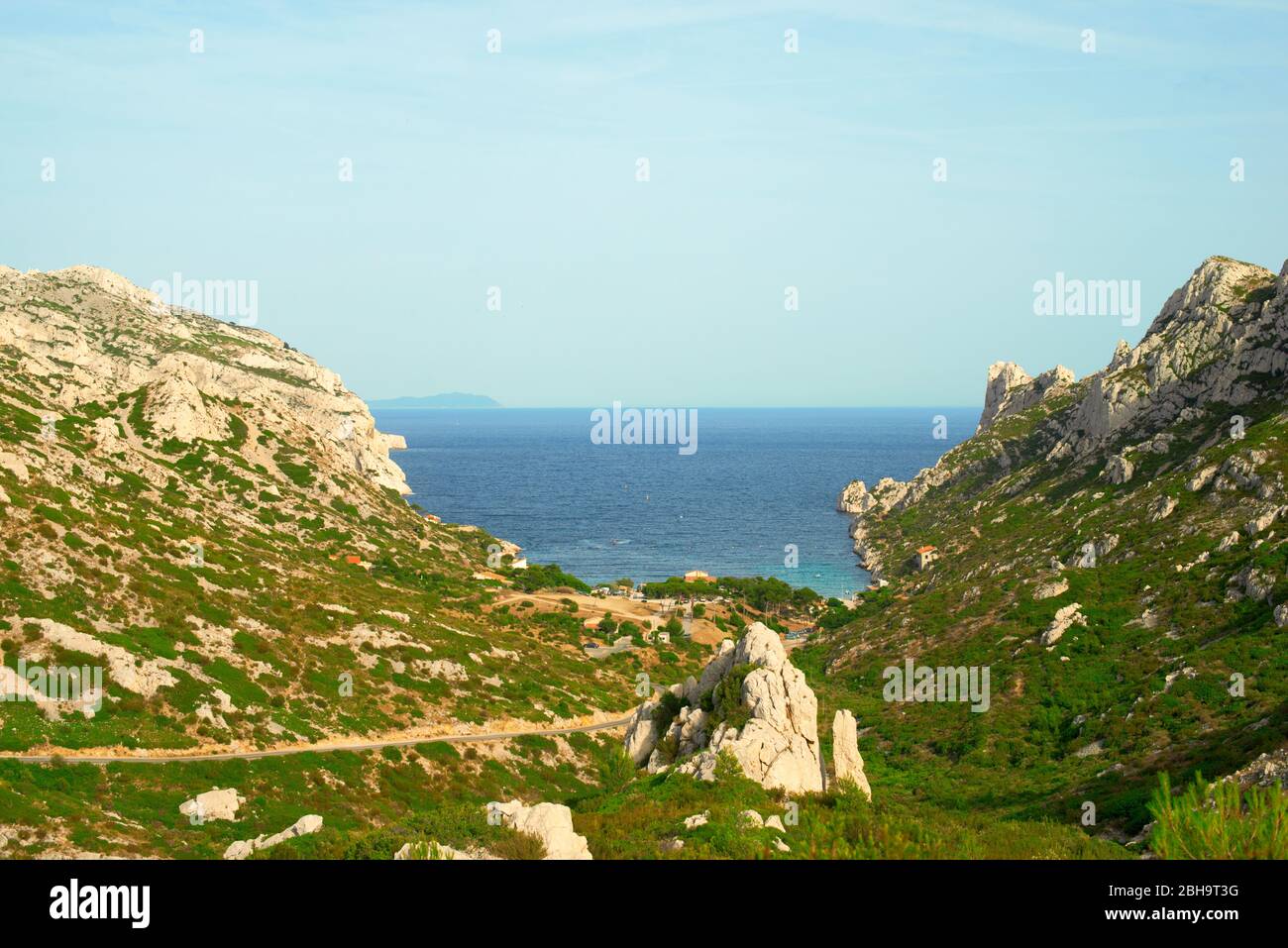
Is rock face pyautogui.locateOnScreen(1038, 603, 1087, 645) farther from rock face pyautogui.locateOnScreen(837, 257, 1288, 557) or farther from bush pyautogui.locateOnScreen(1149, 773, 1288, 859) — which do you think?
bush pyautogui.locateOnScreen(1149, 773, 1288, 859)

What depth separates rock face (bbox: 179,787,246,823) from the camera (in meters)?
45.2

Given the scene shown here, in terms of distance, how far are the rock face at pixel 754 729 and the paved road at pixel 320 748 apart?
632 inches

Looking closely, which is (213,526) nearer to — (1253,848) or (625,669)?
(625,669)

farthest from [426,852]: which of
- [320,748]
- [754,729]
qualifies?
[320,748]

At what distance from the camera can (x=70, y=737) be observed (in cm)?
4916

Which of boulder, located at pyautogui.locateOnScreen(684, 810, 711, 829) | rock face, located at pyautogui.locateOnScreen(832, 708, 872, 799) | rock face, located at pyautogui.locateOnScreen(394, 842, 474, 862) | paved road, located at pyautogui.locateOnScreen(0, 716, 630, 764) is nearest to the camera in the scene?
rock face, located at pyautogui.locateOnScreen(394, 842, 474, 862)

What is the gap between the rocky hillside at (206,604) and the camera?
56.0m

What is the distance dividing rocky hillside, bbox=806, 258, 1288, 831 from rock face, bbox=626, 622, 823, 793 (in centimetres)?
1270

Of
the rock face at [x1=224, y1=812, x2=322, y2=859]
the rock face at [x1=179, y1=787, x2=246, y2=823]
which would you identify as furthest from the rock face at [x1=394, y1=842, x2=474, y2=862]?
the rock face at [x1=179, y1=787, x2=246, y2=823]

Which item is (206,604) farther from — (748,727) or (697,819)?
(697,819)

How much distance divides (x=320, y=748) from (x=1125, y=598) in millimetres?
60849

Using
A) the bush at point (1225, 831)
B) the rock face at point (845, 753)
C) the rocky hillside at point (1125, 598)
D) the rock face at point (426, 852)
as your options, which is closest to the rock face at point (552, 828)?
the rock face at point (426, 852)

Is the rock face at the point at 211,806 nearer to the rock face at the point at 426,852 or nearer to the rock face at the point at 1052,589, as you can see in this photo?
the rock face at the point at 426,852
